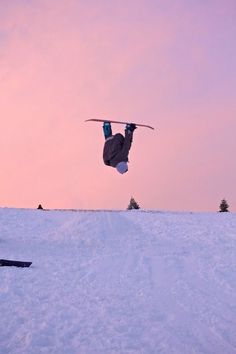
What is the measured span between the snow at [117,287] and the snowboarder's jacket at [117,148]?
13.9 feet

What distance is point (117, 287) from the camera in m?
17.1

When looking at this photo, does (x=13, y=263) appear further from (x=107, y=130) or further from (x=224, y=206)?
(x=224, y=206)

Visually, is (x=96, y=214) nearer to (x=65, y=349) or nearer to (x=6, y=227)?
(x=6, y=227)

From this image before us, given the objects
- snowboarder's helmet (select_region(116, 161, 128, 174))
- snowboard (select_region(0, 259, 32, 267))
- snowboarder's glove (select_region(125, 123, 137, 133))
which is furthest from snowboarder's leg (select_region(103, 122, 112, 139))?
snowboard (select_region(0, 259, 32, 267))

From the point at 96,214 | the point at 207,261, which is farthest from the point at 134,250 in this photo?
the point at 96,214

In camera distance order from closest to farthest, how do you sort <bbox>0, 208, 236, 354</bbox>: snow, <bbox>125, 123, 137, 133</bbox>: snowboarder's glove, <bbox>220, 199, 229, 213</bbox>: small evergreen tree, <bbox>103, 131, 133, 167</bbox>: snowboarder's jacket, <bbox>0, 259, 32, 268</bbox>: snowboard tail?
<bbox>103, 131, 133, 167</bbox>: snowboarder's jacket, <bbox>125, 123, 137, 133</bbox>: snowboarder's glove, <bbox>0, 208, 236, 354</bbox>: snow, <bbox>0, 259, 32, 268</bbox>: snowboard tail, <bbox>220, 199, 229, 213</bbox>: small evergreen tree

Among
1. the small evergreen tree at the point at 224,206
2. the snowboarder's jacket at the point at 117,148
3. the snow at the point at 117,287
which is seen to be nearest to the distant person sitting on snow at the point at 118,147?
the snowboarder's jacket at the point at 117,148

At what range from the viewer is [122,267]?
1991 cm

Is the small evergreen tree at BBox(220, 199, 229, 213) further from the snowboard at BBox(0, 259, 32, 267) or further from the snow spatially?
the snowboard at BBox(0, 259, 32, 267)

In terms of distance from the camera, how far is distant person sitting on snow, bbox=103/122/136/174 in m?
11.5

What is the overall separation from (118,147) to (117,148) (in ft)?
0.11

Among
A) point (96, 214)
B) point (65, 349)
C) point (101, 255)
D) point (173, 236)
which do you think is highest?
point (96, 214)

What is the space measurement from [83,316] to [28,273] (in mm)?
5231

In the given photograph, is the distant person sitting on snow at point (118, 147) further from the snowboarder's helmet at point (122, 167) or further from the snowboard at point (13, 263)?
the snowboard at point (13, 263)
